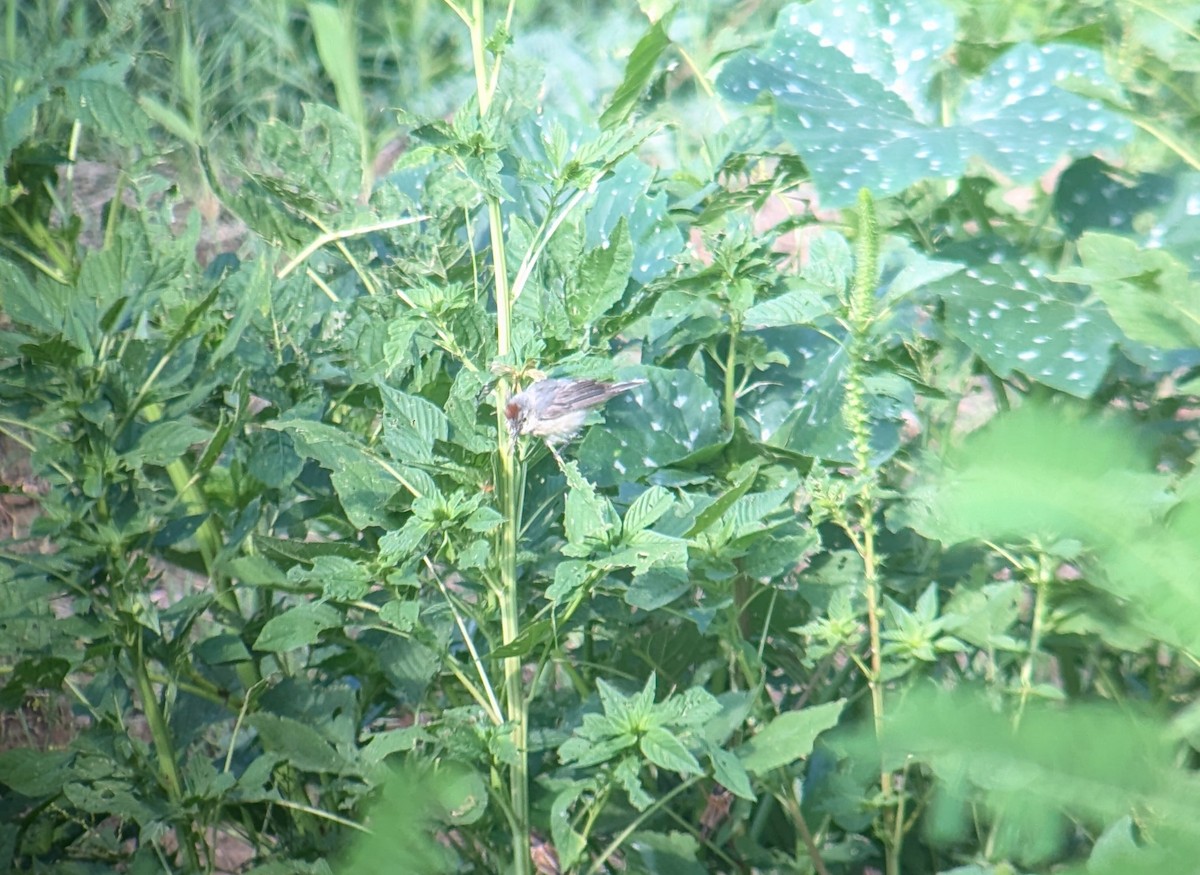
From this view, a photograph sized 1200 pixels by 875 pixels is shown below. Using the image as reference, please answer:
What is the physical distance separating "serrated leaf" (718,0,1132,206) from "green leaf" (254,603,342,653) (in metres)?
0.42

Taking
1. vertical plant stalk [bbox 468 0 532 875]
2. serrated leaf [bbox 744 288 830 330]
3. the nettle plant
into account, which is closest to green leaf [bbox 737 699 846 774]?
the nettle plant

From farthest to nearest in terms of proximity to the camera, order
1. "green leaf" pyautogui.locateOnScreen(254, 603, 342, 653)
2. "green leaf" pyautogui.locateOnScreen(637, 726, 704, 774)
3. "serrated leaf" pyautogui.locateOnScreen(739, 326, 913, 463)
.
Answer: "serrated leaf" pyautogui.locateOnScreen(739, 326, 913, 463)
"green leaf" pyautogui.locateOnScreen(254, 603, 342, 653)
"green leaf" pyautogui.locateOnScreen(637, 726, 704, 774)

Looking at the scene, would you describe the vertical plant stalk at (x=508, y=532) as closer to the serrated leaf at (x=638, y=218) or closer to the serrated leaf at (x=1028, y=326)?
the serrated leaf at (x=638, y=218)

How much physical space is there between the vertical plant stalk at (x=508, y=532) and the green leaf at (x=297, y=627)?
11 cm

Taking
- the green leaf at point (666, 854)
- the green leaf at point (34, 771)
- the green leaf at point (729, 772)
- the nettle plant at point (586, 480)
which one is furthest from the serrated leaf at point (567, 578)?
the green leaf at point (34, 771)

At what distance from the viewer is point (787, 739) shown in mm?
656

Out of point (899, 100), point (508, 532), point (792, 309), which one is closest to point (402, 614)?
point (508, 532)

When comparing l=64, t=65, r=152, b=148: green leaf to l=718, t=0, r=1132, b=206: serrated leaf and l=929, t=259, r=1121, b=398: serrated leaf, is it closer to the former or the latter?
l=718, t=0, r=1132, b=206: serrated leaf

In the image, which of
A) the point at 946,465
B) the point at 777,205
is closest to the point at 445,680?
the point at 946,465

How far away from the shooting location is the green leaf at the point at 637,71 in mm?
753

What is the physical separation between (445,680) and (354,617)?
0.38ft

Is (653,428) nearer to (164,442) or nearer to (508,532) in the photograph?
(508,532)

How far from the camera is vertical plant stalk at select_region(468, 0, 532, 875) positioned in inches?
25.1

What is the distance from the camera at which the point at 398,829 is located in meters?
0.31
